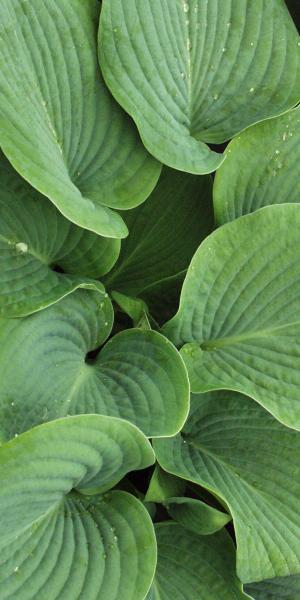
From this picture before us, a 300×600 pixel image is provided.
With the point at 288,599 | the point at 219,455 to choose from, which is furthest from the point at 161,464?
the point at 288,599

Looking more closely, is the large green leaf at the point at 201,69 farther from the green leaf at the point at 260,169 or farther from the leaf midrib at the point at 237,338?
the leaf midrib at the point at 237,338

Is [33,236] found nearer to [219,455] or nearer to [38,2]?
[38,2]

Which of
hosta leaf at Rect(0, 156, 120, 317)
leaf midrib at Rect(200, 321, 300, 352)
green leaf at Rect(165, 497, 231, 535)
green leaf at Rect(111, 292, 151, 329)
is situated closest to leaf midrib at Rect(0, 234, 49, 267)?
hosta leaf at Rect(0, 156, 120, 317)

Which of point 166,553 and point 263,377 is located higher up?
point 263,377

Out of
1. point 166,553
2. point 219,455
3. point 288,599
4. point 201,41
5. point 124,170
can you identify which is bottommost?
point 288,599

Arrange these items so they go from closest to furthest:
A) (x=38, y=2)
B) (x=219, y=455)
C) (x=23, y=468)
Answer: (x=23, y=468), (x=38, y=2), (x=219, y=455)

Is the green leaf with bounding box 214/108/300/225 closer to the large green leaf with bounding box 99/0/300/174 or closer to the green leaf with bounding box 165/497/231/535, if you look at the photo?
the large green leaf with bounding box 99/0/300/174

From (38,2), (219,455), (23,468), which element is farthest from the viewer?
(219,455)

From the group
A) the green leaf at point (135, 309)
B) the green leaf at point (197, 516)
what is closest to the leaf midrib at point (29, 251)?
the green leaf at point (135, 309)
